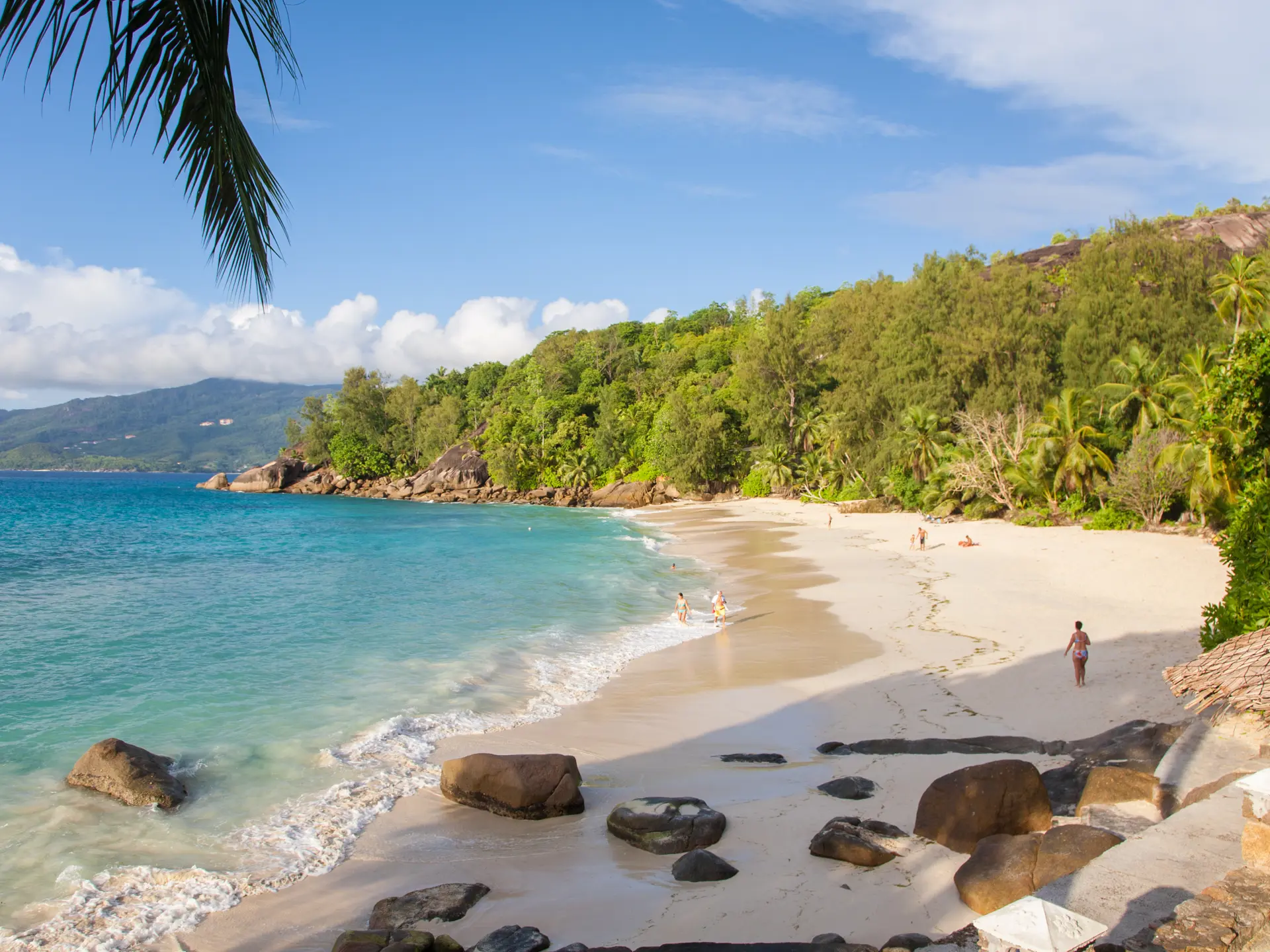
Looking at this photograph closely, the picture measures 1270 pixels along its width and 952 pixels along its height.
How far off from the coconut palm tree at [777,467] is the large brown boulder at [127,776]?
5041 cm

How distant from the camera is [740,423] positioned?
211ft

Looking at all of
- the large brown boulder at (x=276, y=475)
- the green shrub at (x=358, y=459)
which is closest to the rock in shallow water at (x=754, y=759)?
the green shrub at (x=358, y=459)

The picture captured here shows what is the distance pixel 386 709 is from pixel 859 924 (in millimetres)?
8937

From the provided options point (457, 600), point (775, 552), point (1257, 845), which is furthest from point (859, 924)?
point (775, 552)

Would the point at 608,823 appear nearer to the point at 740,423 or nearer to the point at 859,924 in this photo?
the point at 859,924

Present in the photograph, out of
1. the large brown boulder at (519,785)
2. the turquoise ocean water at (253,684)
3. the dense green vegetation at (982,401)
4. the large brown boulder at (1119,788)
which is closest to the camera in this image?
the large brown boulder at (1119,788)

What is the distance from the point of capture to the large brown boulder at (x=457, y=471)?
78.4m

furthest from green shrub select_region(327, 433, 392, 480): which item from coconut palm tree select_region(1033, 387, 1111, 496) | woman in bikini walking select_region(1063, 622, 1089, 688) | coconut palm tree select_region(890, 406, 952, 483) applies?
woman in bikini walking select_region(1063, 622, 1089, 688)

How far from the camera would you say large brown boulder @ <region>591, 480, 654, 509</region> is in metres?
65.2

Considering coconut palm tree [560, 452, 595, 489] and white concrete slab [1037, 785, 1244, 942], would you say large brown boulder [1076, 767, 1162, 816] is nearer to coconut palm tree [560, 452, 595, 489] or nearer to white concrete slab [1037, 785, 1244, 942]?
white concrete slab [1037, 785, 1244, 942]

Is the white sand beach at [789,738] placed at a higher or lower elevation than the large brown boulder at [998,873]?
A: lower

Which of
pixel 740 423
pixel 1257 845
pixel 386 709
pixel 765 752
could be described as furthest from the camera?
pixel 740 423

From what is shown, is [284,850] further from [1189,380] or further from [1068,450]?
[1068,450]

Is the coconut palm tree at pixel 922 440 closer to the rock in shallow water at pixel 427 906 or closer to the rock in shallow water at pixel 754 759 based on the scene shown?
the rock in shallow water at pixel 754 759
